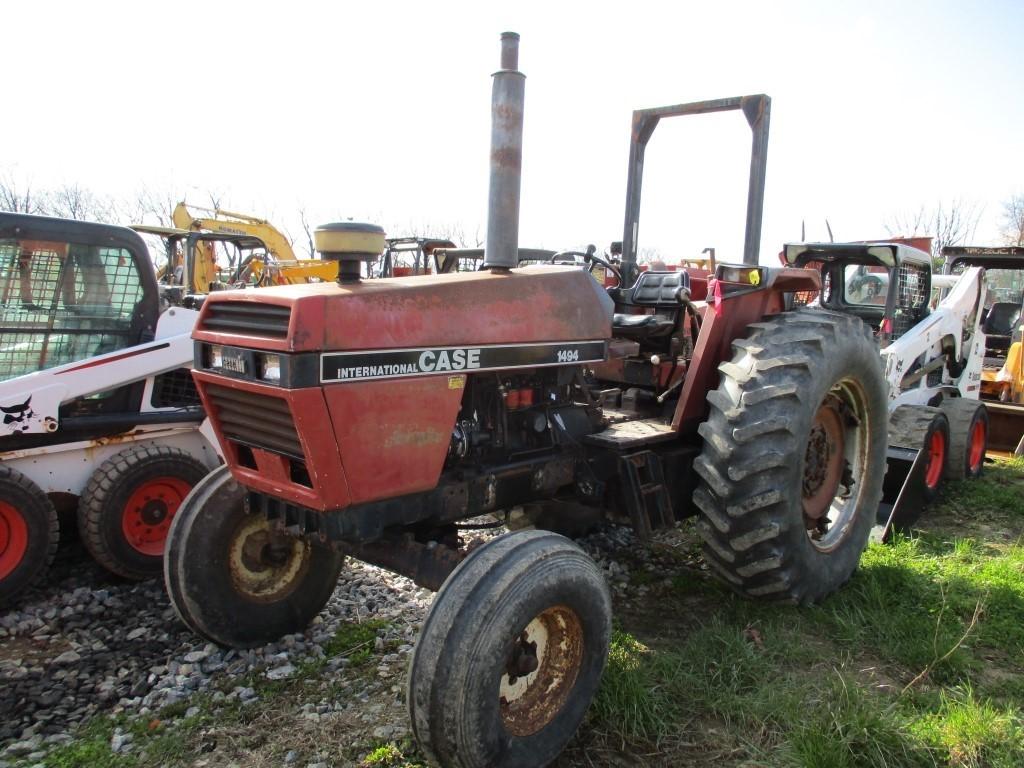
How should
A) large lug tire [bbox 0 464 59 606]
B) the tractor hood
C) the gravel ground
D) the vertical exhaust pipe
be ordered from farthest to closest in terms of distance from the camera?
large lug tire [bbox 0 464 59 606]
the gravel ground
the vertical exhaust pipe
the tractor hood

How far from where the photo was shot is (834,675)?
10.1 feet

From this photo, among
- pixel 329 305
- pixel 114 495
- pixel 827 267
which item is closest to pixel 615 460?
pixel 329 305

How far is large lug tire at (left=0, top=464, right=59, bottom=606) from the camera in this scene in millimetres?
3953

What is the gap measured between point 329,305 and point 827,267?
4793mm

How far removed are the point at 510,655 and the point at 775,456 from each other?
1.41 metres

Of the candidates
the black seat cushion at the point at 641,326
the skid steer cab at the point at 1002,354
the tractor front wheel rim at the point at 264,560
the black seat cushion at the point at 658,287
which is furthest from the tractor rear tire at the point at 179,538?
the skid steer cab at the point at 1002,354

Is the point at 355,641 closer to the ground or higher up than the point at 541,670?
closer to the ground

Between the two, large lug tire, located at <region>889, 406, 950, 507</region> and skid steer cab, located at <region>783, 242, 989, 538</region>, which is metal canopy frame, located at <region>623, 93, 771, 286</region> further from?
large lug tire, located at <region>889, 406, 950, 507</region>

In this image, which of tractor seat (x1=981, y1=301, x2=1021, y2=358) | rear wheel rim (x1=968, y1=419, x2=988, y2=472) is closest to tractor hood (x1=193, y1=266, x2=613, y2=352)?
rear wheel rim (x1=968, y1=419, x2=988, y2=472)

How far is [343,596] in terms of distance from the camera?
13.0ft

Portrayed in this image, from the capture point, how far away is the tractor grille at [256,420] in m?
2.54

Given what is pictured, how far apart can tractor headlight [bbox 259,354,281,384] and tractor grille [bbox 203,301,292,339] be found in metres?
0.07

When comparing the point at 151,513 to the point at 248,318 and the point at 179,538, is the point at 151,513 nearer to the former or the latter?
→ the point at 179,538

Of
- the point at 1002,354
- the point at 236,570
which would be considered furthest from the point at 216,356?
the point at 1002,354
